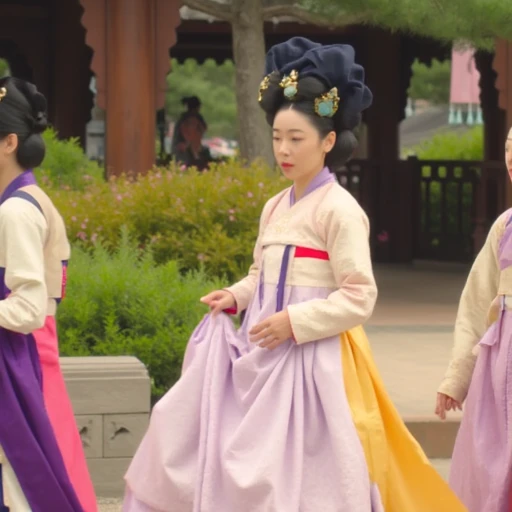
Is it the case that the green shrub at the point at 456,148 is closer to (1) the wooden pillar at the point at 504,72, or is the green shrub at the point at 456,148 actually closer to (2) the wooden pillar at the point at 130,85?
(1) the wooden pillar at the point at 504,72

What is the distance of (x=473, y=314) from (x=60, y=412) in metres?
1.36

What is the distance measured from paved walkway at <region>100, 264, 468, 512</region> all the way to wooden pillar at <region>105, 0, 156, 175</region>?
2.33m

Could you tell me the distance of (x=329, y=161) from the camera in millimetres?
4668

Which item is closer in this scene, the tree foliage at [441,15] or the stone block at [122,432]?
the stone block at [122,432]

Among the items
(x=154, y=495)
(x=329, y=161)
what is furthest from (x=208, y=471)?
(x=329, y=161)

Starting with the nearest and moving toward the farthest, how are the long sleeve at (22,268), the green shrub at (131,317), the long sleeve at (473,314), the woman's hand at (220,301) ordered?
1. the long sleeve at (22,268)
2. the woman's hand at (220,301)
3. the long sleeve at (473,314)
4. the green shrub at (131,317)

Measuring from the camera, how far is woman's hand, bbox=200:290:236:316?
183 inches

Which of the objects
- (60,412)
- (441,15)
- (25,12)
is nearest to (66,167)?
(441,15)

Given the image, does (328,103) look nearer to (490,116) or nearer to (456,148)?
(490,116)

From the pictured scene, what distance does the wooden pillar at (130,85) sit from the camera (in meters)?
12.1

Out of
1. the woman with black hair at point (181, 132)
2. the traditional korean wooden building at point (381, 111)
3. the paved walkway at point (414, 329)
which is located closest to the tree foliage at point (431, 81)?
the traditional korean wooden building at point (381, 111)

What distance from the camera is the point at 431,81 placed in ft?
112

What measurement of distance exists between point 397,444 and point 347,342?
337mm

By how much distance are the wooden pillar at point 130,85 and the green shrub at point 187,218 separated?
2939 millimetres
